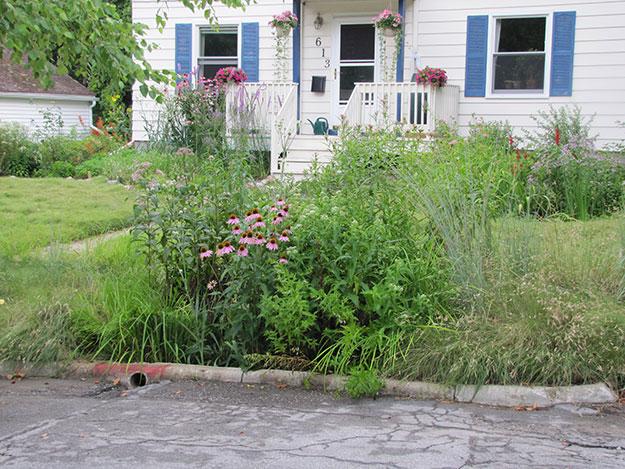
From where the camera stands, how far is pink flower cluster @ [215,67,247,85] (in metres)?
14.9

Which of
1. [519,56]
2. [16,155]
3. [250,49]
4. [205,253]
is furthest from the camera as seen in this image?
[16,155]

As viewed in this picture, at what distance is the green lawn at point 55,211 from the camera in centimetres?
874

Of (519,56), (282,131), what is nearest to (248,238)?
→ (282,131)

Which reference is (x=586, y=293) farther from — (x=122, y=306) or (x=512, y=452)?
(x=122, y=306)

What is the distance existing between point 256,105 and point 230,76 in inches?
31.8

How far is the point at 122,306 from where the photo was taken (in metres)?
6.00

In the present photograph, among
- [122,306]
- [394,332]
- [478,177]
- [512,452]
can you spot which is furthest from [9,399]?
[478,177]

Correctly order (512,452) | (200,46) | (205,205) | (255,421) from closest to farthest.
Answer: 1. (512,452)
2. (255,421)
3. (205,205)
4. (200,46)

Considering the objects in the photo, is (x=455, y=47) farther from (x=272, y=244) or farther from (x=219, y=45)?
(x=272, y=244)

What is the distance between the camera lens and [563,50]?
13.8 meters

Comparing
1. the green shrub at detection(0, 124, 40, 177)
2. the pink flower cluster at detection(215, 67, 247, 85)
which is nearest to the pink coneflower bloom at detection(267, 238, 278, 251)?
the pink flower cluster at detection(215, 67, 247, 85)

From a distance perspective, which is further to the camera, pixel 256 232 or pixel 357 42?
pixel 357 42

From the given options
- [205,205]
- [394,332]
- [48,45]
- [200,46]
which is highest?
[200,46]

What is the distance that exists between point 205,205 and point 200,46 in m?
11.0
